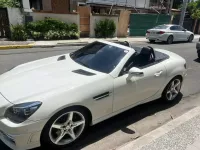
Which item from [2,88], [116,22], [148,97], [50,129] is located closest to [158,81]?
[148,97]

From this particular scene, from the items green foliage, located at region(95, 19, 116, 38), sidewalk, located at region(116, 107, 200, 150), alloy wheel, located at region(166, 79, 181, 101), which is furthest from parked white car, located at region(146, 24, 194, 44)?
sidewalk, located at region(116, 107, 200, 150)

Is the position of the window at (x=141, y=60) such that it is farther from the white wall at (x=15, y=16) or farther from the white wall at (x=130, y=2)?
the white wall at (x=130, y=2)

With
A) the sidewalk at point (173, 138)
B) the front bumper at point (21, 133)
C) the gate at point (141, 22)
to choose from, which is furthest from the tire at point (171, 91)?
the gate at point (141, 22)

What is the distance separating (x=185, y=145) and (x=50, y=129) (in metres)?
1.93

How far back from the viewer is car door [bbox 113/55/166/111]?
11.1 ft

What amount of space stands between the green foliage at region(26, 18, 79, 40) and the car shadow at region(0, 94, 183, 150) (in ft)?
32.8

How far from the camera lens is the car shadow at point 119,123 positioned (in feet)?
10.7

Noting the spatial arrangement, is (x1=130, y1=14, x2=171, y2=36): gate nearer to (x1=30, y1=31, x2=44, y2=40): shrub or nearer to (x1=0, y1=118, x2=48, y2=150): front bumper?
(x1=30, y1=31, x2=44, y2=40): shrub

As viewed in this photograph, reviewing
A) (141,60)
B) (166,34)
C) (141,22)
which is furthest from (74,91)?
(141,22)

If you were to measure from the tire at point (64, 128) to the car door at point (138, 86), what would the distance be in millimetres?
643

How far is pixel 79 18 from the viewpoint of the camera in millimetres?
14648

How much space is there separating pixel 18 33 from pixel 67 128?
1048cm

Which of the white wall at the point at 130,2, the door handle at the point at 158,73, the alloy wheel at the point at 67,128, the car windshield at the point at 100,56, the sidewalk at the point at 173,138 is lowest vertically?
the sidewalk at the point at 173,138

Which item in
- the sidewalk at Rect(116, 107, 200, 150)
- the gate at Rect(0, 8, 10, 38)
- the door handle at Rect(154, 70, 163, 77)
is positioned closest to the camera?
the sidewalk at Rect(116, 107, 200, 150)
